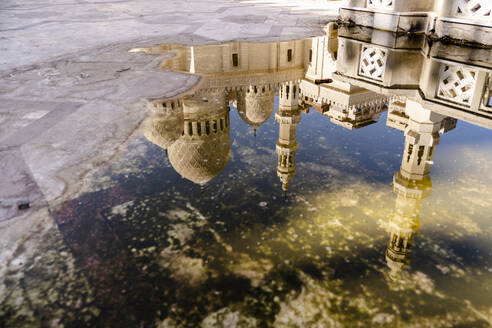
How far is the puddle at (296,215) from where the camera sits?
271cm

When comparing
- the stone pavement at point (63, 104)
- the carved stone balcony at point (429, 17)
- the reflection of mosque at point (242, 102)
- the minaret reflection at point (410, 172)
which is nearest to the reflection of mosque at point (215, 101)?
the reflection of mosque at point (242, 102)

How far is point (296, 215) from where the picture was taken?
3715mm

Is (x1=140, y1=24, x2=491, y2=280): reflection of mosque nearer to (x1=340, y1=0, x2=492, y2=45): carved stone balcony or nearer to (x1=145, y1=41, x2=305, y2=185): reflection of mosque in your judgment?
(x1=145, y1=41, x2=305, y2=185): reflection of mosque

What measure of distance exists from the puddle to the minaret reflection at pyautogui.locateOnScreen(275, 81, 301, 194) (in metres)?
0.03

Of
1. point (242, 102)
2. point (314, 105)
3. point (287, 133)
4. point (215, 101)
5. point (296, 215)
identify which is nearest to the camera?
point (296, 215)

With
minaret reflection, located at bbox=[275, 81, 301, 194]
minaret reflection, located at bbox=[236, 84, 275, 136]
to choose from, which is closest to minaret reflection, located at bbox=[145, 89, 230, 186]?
→ minaret reflection, located at bbox=[236, 84, 275, 136]

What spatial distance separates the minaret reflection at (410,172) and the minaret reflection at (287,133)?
120cm

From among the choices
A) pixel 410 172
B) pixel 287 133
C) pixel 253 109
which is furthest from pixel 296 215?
pixel 253 109

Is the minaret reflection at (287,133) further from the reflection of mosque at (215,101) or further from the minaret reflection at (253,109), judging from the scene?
the minaret reflection at (253,109)

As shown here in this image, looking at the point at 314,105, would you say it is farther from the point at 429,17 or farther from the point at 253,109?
the point at 429,17

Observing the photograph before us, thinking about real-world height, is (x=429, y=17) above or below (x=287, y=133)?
above

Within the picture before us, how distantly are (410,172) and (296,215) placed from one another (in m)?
1.36

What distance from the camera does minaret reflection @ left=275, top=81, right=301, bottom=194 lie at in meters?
4.48

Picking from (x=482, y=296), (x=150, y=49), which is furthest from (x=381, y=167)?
(x=150, y=49)
